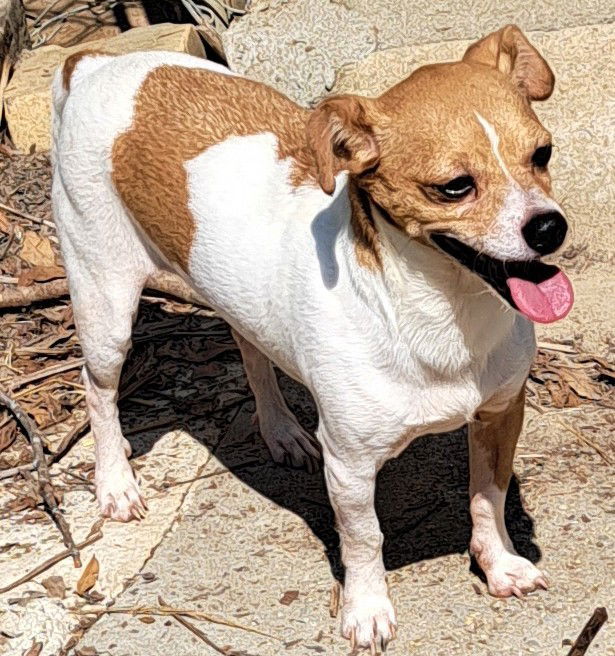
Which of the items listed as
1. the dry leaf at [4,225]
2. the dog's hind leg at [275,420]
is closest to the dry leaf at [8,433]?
the dog's hind leg at [275,420]

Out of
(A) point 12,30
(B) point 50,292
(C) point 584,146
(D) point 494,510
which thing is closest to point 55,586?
(D) point 494,510

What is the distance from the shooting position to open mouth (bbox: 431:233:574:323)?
368cm

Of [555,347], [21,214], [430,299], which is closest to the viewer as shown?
[430,299]

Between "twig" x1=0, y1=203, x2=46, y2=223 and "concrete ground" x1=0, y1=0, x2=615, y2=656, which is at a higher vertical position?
"concrete ground" x1=0, y1=0, x2=615, y2=656

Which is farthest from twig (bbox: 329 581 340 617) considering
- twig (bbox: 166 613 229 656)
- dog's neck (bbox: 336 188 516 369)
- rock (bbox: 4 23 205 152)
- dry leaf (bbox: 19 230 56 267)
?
rock (bbox: 4 23 205 152)

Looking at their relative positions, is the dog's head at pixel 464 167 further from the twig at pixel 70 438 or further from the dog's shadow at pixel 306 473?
the twig at pixel 70 438

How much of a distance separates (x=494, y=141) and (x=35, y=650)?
2.42m

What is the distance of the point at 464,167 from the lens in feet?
11.8

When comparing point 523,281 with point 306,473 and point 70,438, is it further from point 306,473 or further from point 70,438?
point 70,438

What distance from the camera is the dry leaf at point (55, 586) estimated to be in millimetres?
4910

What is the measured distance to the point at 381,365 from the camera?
4102mm

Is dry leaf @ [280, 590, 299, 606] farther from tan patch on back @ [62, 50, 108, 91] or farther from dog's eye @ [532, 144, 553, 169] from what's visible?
tan patch on back @ [62, 50, 108, 91]

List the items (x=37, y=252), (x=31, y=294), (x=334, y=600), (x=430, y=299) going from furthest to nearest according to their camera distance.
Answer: (x=37, y=252), (x=31, y=294), (x=334, y=600), (x=430, y=299)

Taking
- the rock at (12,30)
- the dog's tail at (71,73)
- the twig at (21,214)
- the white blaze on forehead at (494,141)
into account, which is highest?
the white blaze on forehead at (494,141)
